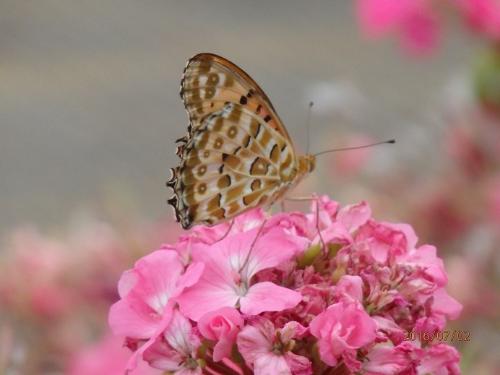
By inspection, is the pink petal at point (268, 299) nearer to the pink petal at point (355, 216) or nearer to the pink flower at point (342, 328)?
the pink flower at point (342, 328)

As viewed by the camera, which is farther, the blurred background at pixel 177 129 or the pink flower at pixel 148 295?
the blurred background at pixel 177 129

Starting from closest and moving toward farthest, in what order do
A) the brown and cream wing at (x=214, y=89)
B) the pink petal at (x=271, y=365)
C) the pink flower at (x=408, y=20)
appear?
1. the pink petal at (x=271, y=365)
2. the brown and cream wing at (x=214, y=89)
3. the pink flower at (x=408, y=20)

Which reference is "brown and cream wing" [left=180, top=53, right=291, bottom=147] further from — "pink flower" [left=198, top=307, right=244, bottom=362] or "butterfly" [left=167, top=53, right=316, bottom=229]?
"pink flower" [left=198, top=307, right=244, bottom=362]

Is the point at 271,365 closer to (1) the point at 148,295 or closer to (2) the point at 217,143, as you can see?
(1) the point at 148,295

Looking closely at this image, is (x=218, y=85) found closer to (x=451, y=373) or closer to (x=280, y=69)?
(x=451, y=373)

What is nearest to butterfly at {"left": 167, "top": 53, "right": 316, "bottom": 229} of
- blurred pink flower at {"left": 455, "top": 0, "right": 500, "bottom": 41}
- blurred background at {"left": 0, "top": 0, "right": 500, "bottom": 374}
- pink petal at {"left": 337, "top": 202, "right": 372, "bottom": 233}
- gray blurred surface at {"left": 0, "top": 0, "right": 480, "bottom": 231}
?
pink petal at {"left": 337, "top": 202, "right": 372, "bottom": 233}

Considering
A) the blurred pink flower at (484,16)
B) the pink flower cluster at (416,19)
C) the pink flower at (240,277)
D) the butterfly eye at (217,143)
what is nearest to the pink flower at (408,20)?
the pink flower cluster at (416,19)

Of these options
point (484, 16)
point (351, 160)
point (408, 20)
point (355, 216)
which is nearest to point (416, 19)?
point (408, 20)
